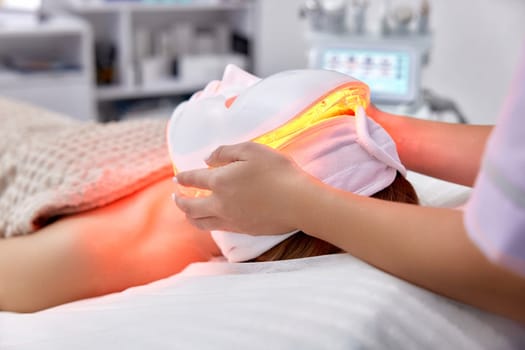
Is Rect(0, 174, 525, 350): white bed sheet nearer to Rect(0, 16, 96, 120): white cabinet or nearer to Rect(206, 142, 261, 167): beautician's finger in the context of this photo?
Rect(206, 142, 261, 167): beautician's finger

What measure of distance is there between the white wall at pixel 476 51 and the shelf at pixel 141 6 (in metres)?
1.18

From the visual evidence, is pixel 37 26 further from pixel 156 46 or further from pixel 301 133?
pixel 301 133

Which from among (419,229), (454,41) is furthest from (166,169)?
(454,41)

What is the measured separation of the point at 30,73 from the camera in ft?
10.1

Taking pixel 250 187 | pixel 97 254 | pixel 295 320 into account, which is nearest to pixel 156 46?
pixel 97 254

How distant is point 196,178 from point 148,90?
276cm

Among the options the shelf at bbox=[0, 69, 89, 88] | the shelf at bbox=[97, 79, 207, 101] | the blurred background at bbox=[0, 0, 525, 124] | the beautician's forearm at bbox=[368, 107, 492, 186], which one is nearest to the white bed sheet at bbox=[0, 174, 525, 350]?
the beautician's forearm at bbox=[368, 107, 492, 186]

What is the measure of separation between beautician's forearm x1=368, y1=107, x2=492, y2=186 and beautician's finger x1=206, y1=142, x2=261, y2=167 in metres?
0.31

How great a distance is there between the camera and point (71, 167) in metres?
1.20

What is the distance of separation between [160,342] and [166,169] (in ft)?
1.62

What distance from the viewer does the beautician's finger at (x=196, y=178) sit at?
84 cm

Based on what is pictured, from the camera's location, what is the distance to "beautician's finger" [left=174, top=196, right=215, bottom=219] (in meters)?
0.85

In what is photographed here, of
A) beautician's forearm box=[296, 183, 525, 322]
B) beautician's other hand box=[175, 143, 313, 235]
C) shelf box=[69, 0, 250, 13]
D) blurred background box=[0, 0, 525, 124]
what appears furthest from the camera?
shelf box=[69, 0, 250, 13]

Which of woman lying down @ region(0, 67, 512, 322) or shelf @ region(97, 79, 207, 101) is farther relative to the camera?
shelf @ region(97, 79, 207, 101)
